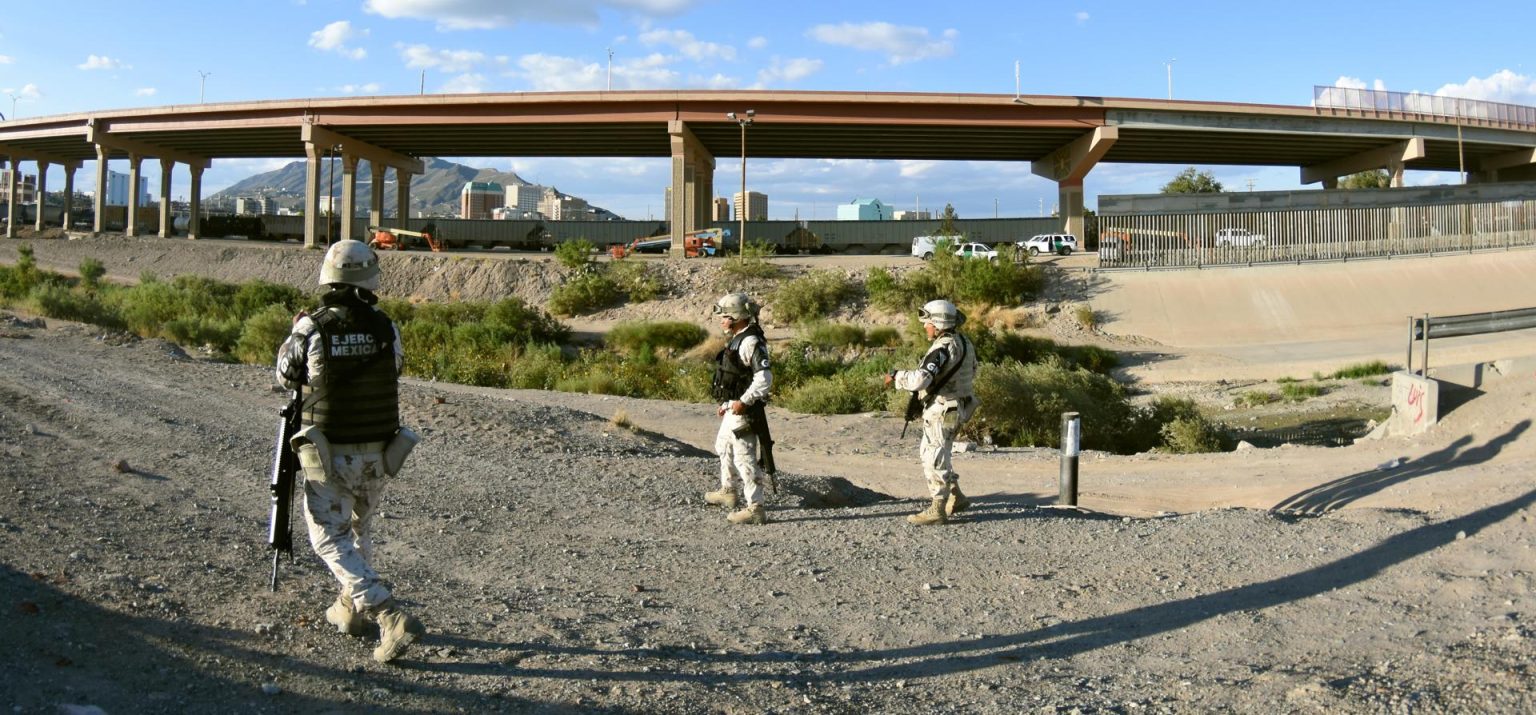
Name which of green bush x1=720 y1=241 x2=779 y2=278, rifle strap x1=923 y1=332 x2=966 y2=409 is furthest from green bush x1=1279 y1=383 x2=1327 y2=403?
green bush x1=720 y1=241 x2=779 y2=278

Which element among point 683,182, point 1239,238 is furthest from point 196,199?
point 1239,238

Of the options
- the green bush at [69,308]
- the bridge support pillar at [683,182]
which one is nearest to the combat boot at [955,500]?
the green bush at [69,308]

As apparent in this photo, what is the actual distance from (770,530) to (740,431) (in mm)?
840

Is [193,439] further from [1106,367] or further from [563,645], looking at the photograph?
[1106,367]

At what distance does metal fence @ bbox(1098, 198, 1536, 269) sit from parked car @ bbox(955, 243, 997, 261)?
4344 mm

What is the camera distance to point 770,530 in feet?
28.6

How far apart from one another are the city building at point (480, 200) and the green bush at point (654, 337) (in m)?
96.8

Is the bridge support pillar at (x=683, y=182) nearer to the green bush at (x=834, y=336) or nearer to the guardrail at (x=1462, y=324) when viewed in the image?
the green bush at (x=834, y=336)

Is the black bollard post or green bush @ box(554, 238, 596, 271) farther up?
green bush @ box(554, 238, 596, 271)

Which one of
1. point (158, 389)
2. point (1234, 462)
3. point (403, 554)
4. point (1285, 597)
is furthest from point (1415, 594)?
point (158, 389)

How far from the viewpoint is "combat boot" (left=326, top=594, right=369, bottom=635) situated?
208 inches

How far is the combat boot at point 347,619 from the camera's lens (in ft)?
17.3

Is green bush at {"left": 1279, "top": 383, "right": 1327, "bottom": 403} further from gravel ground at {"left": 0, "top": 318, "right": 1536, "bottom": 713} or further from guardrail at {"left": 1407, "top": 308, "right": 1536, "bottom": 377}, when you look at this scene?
gravel ground at {"left": 0, "top": 318, "right": 1536, "bottom": 713}

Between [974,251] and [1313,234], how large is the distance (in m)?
13.2
